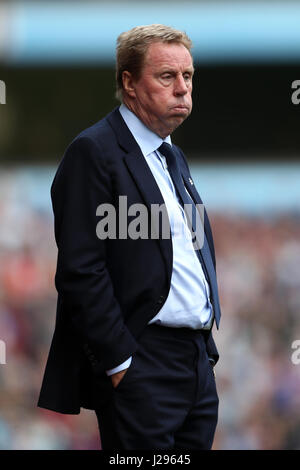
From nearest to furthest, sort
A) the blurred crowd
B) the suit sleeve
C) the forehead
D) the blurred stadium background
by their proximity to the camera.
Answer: the suit sleeve
the forehead
the blurred crowd
the blurred stadium background

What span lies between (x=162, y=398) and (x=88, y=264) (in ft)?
1.12

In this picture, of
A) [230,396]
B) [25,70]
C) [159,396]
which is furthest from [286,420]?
[25,70]

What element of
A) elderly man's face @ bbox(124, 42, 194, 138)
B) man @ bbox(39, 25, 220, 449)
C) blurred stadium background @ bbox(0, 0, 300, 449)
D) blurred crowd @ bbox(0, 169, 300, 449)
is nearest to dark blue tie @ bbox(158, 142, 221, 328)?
man @ bbox(39, 25, 220, 449)

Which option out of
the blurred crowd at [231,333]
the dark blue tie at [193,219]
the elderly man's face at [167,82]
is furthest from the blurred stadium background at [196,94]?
the elderly man's face at [167,82]

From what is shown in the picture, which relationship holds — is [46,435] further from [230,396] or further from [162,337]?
[162,337]

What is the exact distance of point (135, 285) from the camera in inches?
78.2

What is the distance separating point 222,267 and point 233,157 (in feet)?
8.95

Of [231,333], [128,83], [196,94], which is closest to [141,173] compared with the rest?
[128,83]

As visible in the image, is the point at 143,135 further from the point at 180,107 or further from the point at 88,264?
the point at 88,264

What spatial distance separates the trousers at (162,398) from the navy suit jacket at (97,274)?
41 mm

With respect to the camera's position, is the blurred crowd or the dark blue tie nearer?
the dark blue tie

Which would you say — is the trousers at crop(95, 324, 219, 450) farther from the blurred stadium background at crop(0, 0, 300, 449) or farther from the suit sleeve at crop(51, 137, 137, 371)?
the blurred stadium background at crop(0, 0, 300, 449)

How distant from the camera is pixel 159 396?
1.99 m

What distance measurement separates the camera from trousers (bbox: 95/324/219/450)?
1.97 meters
